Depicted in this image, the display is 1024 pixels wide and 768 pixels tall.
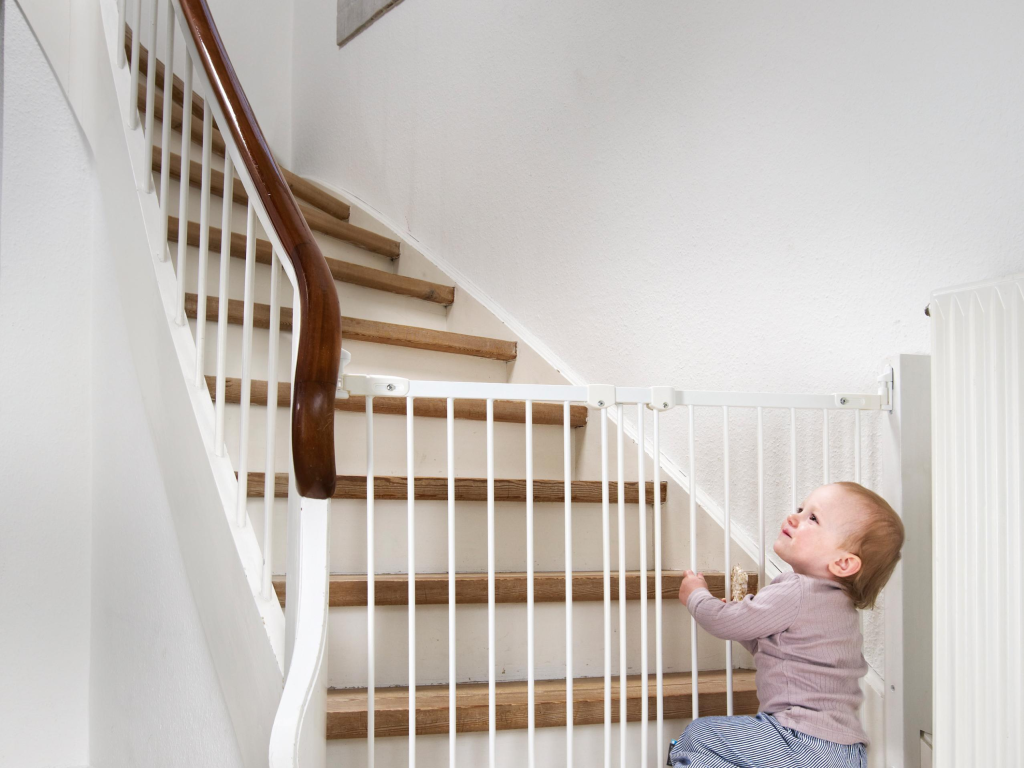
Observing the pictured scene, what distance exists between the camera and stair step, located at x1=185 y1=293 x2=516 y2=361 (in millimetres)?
1968

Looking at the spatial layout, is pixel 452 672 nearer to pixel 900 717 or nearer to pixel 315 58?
pixel 900 717

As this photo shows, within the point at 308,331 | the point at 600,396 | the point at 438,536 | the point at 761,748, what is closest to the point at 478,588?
the point at 438,536

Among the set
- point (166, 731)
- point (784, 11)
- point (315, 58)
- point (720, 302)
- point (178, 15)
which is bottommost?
point (166, 731)

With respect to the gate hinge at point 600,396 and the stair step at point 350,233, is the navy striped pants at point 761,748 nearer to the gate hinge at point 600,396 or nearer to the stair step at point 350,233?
the gate hinge at point 600,396

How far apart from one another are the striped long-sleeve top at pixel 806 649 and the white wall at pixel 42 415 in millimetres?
1883

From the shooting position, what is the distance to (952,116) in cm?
148

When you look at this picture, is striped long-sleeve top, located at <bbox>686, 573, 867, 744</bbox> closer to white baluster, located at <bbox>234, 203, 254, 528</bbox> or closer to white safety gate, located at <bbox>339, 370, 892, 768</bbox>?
white safety gate, located at <bbox>339, 370, 892, 768</bbox>

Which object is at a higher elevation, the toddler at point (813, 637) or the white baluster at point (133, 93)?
the white baluster at point (133, 93)

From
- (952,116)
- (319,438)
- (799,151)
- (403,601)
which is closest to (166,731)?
(403,601)

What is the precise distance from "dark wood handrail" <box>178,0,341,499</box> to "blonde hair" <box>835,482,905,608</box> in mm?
859

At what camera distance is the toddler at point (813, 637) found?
128 centimetres

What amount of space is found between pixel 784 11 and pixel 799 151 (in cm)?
34

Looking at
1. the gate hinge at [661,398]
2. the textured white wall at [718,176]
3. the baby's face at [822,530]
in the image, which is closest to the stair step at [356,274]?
the textured white wall at [718,176]

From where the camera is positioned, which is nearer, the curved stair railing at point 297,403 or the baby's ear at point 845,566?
the curved stair railing at point 297,403
